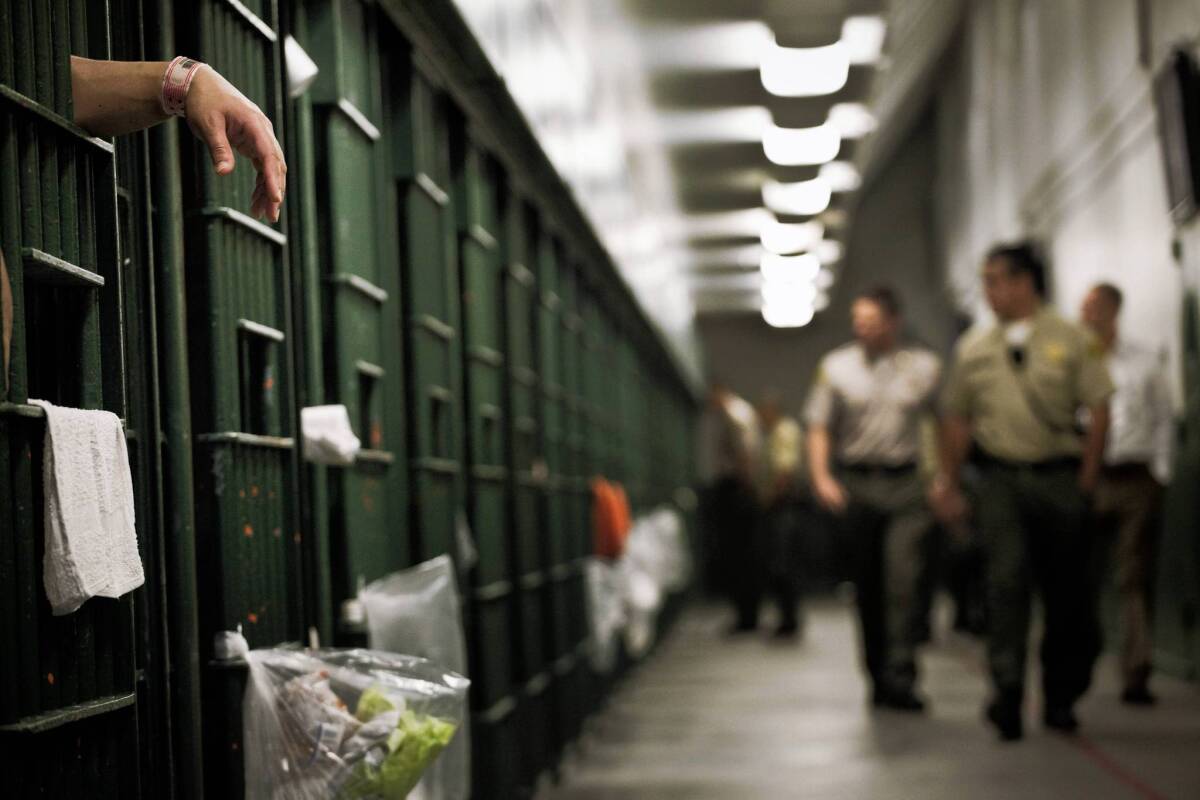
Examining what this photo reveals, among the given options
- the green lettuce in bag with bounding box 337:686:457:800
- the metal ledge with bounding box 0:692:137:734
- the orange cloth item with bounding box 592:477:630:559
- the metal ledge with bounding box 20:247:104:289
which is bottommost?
the green lettuce in bag with bounding box 337:686:457:800

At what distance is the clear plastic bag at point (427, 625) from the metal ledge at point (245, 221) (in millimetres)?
845

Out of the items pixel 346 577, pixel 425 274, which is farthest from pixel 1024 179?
pixel 346 577

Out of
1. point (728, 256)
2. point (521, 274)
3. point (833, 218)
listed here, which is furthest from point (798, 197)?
point (521, 274)

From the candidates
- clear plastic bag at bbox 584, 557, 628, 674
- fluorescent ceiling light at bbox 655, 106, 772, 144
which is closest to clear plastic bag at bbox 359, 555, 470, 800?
clear plastic bag at bbox 584, 557, 628, 674

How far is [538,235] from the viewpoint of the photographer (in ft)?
21.1

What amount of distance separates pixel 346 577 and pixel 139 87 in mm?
1525

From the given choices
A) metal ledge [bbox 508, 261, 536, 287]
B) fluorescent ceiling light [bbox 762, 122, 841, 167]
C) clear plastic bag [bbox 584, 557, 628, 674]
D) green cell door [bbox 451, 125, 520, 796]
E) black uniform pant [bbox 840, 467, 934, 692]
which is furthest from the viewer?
fluorescent ceiling light [bbox 762, 122, 841, 167]

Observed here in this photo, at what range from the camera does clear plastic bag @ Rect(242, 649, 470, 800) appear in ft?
8.67

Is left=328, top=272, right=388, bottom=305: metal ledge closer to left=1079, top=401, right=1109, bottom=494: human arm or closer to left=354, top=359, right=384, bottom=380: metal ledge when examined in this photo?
left=354, top=359, right=384, bottom=380: metal ledge

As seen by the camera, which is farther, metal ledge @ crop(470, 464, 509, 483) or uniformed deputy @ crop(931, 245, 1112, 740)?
uniformed deputy @ crop(931, 245, 1112, 740)

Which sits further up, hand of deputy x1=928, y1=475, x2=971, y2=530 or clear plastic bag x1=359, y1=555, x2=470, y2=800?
hand of deputy x1=928, y1=475, x2=971, y2=530

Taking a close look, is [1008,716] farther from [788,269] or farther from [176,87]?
[788,269]

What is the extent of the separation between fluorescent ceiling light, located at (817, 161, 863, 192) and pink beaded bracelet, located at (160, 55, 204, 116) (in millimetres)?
10505

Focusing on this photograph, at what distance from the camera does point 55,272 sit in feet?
6.66
